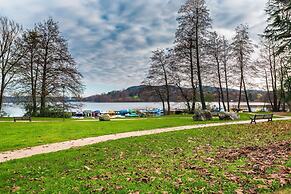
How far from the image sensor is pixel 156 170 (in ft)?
25.9

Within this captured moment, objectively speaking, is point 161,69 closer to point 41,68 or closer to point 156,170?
point 41,68

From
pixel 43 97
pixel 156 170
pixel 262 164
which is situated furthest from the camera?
pixel 43 97

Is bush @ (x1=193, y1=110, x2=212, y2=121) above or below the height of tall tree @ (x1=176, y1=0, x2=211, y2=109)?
below

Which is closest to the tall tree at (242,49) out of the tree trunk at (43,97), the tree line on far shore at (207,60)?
the tree line on far shore at (207,60)

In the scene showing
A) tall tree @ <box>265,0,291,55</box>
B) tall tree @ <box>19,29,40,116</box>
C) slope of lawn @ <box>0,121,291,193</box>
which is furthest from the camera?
tall tree @ <box>19,29,40,116</box>

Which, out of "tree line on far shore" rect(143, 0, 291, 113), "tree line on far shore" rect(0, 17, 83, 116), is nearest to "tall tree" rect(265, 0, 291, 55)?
"tree line on far shore" rect(143, 0, 291, 113)

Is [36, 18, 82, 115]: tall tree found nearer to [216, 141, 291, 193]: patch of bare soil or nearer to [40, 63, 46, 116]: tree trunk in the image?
[40, 63, 46, 116]: tree trunk

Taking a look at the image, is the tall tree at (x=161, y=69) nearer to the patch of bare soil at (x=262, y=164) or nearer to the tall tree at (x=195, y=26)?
the tall tree at (x=195, y=26)

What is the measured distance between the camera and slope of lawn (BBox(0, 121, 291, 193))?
6507mm

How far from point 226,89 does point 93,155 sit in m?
39.1

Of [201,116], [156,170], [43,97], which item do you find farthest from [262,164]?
[43,97]

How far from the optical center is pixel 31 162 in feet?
31.6

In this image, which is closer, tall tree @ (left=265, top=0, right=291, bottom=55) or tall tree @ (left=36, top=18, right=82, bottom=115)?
tall tree @ (left=265, top=0, right=291, bottom=55)

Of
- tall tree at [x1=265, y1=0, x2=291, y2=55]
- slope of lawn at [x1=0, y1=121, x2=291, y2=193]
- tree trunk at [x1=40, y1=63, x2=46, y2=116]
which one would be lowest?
slope of lawn at [x1=0, y1=121, x2=291, y2=193]
